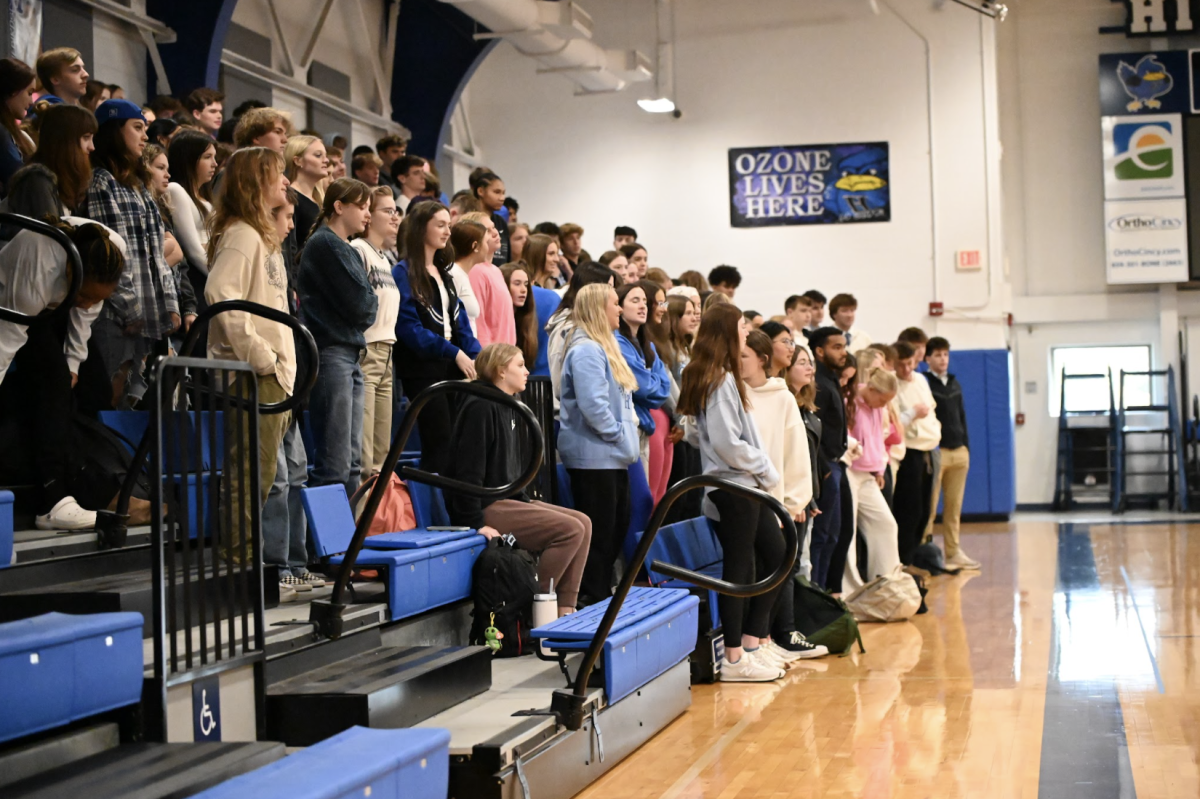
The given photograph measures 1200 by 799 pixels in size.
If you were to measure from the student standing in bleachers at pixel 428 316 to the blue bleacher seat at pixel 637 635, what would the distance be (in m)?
Answer: 1.24

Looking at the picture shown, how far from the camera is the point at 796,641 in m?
6.50

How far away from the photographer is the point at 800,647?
651 cm

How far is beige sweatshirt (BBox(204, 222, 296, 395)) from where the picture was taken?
13.9 feet

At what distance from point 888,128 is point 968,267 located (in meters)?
1.76

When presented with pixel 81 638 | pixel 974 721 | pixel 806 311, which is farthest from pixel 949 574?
pixel 81 638

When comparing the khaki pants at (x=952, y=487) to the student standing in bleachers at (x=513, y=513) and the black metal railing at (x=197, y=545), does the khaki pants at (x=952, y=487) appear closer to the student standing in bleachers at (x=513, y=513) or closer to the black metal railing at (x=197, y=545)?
the student standing in bleachers at (x=513, y=513)

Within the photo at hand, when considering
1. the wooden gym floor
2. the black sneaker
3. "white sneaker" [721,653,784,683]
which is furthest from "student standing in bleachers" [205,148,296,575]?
the black sneaker

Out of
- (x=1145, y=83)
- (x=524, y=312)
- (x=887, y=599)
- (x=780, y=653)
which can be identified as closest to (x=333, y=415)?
(x=524, y=312)

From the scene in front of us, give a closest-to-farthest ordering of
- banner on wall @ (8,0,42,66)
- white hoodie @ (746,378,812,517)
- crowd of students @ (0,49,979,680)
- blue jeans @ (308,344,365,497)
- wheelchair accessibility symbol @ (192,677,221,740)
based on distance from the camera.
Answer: wheelchair accessibility symbol @ (192,677,221,740)
crowd of students @ (0,49,979,680)
blue jeans @ (308,344,365,497)
white hoodie @ (746,378,812,517)
banner on wall @ (8,0,42,66)

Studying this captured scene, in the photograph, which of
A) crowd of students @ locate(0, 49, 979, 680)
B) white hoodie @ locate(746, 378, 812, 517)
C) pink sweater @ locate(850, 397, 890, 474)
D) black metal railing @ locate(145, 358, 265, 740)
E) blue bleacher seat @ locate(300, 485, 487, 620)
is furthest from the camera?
pink sweater @ locate(850, 397, 890, 474)

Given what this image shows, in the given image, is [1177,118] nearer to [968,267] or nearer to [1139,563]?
[968,267]

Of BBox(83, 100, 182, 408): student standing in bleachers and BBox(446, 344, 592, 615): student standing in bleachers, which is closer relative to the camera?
BBox(83, 100, 182, 408): student standing in bleachers

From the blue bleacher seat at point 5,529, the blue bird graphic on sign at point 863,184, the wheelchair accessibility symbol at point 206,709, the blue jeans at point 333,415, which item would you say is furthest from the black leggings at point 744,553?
the blue bird graphic on sign at point 863,184

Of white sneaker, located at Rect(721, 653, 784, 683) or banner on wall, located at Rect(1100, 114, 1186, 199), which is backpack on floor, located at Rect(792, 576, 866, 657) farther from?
banner on wall, located at Rect(1100, 114, 1186, 199)
